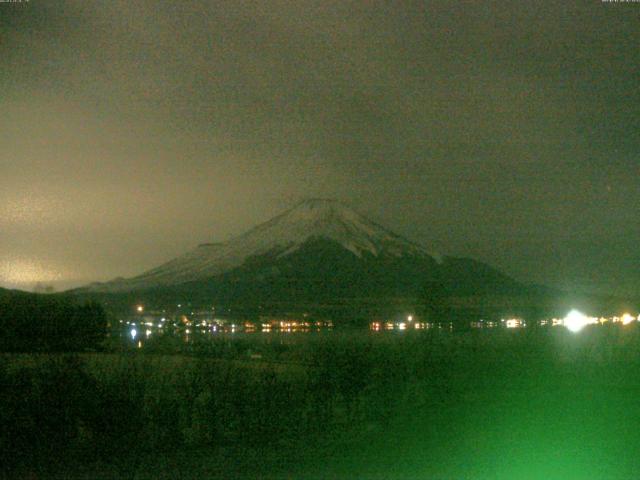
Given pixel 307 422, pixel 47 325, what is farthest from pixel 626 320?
pixel 307 422

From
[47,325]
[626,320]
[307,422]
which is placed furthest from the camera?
[626,320]

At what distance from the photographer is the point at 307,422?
14555 millimetres

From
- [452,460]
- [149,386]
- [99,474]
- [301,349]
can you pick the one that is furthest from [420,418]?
[301,349]

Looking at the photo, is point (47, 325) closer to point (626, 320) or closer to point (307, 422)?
point (307, 422)

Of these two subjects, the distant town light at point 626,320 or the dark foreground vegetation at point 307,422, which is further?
the distant town light at point 626,320

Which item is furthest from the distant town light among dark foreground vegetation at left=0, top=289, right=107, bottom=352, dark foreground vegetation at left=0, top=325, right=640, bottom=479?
dark foreground vegetation at left=0, top=289, right=107, bottom=352

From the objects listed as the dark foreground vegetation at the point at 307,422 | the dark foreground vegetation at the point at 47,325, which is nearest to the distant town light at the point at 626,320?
the dark foreground vegetation at the point at 307,422

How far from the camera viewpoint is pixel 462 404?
16.8m

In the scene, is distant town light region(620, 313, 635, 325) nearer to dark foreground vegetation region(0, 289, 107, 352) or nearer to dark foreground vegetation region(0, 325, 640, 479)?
dark foreground vegetation region(0, 325, 640, 479)

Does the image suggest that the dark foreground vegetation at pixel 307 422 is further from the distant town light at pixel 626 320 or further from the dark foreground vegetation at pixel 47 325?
the distant town light at pixel 626 320

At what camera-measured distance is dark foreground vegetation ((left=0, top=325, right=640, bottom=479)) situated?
38.1 ft

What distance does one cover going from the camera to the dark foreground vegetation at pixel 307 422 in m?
11.6

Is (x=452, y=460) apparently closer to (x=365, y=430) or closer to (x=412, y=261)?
(x=365, y=430)

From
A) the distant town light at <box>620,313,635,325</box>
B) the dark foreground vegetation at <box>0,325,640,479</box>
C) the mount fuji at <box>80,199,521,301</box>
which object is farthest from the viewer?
the mount fuji at <box>80,199,521,301</box>
